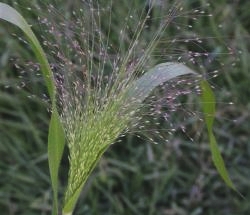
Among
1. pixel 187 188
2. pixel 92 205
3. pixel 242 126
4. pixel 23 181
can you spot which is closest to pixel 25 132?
pixel 23 181

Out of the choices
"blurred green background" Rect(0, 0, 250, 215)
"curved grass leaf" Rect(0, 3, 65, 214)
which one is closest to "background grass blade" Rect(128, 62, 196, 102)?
"curved grass leaf" Rect(0, 3, 65, 214)

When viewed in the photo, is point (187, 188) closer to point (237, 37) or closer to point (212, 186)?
point (212, 186)

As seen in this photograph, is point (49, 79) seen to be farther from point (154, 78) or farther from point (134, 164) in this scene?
point (134, 164)

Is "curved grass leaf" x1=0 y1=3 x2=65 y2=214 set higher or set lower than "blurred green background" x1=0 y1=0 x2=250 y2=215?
higher

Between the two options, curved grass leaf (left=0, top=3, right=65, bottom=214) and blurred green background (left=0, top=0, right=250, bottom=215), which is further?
blurred green background (left=0, top=0, right=250, bottom=215)

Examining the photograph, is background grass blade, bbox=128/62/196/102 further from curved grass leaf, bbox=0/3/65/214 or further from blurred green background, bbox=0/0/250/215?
blurred green background, bbox=0/0/250/215

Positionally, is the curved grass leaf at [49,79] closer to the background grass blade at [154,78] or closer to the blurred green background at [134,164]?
the background grass blade at [154,78]
